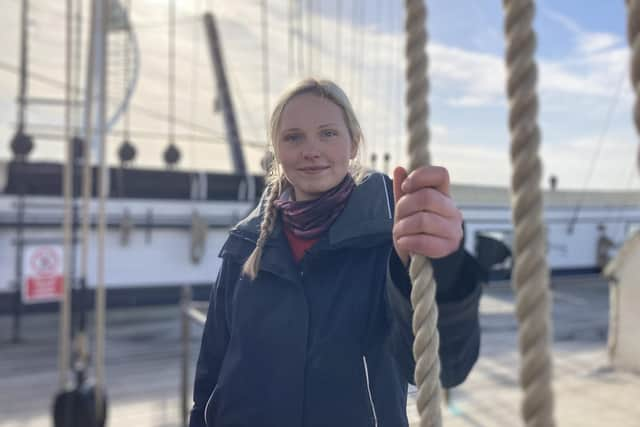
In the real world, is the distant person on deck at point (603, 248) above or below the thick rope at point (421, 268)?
below

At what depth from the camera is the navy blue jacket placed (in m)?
0.98

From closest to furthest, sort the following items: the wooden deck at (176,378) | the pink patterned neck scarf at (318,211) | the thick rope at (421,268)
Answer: the thick rope at (421,268), the pink patterned neck scarf at (318,211), the wooden deck at (176,378)

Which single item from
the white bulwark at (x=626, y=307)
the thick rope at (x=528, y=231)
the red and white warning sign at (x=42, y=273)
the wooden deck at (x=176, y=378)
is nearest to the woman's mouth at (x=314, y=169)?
the thick rope at (x=528, y=231)

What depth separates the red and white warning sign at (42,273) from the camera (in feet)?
19.4

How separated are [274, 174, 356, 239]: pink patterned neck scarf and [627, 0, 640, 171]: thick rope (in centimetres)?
67

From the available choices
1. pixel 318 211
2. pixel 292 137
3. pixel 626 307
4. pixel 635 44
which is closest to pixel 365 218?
pixel 318 211

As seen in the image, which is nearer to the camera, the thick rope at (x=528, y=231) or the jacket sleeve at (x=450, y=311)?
the thick rope at (x=528, y=231)

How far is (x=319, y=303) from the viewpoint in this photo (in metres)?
1.03

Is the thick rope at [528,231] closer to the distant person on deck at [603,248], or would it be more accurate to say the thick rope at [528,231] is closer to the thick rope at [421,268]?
the thick rope at [421,268]

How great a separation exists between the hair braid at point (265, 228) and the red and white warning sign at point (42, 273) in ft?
18.6

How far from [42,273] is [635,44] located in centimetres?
683

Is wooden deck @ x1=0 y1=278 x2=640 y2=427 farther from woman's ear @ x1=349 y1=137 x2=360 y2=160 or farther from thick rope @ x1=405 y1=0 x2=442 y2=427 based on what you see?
thick rope @ x1=405 y1=0 x2=442 y2=427

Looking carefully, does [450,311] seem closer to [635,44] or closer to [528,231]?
[528,231]

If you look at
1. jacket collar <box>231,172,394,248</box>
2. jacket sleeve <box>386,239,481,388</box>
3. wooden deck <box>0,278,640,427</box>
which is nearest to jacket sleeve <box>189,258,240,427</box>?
jacket collar <box>231,172,394,248</box>
